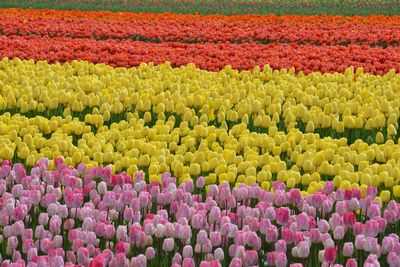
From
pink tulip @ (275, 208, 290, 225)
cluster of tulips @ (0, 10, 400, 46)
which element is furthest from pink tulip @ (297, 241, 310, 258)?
cluster of tulips @ (0, 10, 400, 46)

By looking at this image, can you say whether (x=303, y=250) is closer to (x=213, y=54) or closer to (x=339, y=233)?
(x=339, y=233)

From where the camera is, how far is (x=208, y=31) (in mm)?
16125

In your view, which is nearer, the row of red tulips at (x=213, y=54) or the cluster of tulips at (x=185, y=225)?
the cluster of tulips at (x=185, y=225)

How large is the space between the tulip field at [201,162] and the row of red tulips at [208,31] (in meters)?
2.67

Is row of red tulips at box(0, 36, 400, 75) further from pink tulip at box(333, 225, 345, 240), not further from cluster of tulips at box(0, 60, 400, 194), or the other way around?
pink tulip at box(333, 225, 345, 240)

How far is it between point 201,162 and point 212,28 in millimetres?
10941

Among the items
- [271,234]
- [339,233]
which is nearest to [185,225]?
[271,234]

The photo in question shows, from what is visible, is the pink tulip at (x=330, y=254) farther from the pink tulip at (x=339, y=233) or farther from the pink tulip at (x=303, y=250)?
the pink tulip at (x=339, y=233)

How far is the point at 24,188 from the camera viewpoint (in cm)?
543

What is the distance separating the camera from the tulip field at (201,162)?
169 inches

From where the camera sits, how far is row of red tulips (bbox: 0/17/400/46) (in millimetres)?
15086

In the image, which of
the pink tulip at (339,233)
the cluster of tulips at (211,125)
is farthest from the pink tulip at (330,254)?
the cluster of tulips at (211,125)

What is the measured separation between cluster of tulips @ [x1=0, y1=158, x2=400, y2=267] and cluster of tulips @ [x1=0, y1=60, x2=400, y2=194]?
36 centimetres

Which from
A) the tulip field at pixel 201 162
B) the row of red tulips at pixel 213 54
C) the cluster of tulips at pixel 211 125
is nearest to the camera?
the tulip field at pixel 201 162
